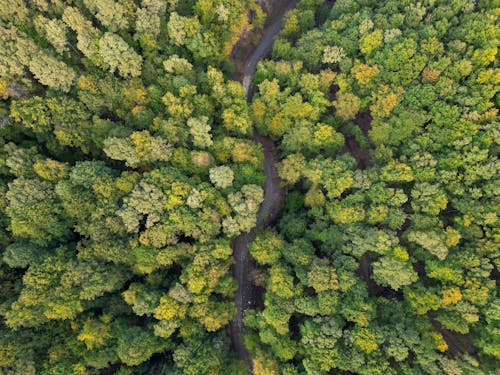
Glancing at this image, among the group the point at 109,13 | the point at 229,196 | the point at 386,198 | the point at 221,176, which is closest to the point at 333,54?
the point at 386,198

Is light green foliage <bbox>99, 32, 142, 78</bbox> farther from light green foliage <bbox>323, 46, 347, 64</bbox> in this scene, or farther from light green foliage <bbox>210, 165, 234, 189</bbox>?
light green foliage <bbox>323, 46, 347, 64</bbox>

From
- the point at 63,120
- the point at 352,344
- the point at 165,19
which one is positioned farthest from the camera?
the point at 165,19

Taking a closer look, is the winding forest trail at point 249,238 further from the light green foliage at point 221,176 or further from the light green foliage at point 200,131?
the light green foliage at point 200,131

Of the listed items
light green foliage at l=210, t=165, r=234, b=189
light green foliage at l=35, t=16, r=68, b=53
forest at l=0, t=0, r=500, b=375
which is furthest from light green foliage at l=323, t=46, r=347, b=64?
light green foliage at l=35, t=16, r=68, b=53

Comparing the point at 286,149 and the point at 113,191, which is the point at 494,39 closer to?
the point at 286,149

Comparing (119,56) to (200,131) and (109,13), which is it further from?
(200,131)

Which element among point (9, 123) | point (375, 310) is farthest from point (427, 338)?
point (9, 123)
